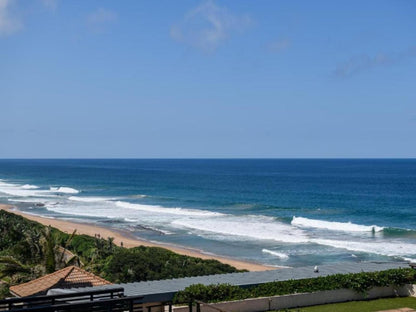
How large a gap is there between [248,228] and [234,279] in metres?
32.2

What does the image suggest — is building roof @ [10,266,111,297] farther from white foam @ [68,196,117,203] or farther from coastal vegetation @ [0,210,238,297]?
white foam @ [68,196,117,203]

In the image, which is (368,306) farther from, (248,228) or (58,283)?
(248,228)

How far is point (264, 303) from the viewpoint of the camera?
16.6 m

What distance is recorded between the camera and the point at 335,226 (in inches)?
2044

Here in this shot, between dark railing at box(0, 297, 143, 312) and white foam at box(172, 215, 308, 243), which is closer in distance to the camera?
dark railing at box(0, 297, 143, 312)

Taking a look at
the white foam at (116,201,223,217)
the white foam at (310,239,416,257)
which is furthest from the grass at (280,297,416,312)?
the white foam at (116,201,223,217)

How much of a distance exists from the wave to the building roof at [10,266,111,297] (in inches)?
1469

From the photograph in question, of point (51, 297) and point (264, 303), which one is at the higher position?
point (51, 297)

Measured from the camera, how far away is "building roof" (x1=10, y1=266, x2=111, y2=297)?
1529cm

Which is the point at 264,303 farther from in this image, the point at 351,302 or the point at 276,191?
the point at 276,191

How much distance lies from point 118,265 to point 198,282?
9107 mm

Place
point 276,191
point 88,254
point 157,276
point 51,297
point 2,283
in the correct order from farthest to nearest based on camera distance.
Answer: point 276,191, point 88,254, point 157,276, point 2,283, point 51,297

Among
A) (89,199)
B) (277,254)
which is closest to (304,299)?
(277,254)

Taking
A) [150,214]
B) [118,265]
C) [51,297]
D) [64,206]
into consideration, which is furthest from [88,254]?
[64,206]
